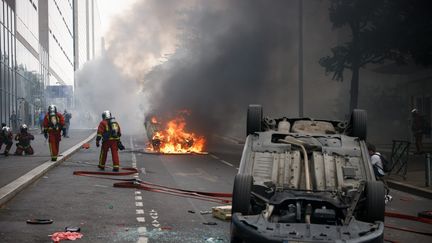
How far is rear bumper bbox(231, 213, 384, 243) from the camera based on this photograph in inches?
215

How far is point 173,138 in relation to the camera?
2447 centimetres

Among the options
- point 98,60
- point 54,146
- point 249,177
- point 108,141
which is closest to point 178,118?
point 54,146

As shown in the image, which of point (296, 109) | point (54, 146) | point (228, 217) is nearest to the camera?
point (228, 217)

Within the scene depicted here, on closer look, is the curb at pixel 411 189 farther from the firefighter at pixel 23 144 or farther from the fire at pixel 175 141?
the firefighter at pixel 23 144

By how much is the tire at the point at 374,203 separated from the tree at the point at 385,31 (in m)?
16.8

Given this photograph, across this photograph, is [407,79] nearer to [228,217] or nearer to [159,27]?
[159,27]

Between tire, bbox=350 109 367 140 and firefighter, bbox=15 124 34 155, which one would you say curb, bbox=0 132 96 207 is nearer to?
firefighter, bbox=15 124 34 155

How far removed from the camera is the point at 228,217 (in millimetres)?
8594

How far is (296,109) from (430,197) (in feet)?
95.2

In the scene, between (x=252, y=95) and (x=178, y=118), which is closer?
(x=178, y=118)

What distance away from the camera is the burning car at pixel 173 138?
79.1 feet

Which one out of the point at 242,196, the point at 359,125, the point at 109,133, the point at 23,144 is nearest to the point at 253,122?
the point at 359,125

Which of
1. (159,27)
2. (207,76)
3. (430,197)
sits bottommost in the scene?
(430,197)

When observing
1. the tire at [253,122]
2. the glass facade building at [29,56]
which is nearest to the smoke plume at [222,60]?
the glass facade building at [29,56]
